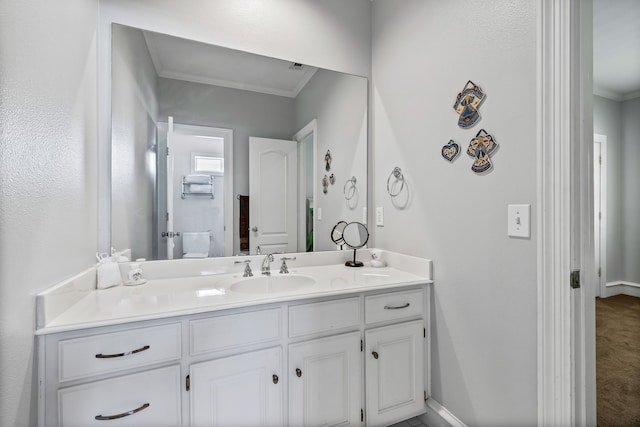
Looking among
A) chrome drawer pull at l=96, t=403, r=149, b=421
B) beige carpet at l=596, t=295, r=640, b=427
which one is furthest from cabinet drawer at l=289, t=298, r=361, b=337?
beige carpet at l=596, t=295, r=640, b=427

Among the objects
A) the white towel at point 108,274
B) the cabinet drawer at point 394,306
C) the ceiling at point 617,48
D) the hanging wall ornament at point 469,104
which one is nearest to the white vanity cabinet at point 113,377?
the white towel at point 108,274

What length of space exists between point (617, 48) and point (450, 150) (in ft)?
8.56

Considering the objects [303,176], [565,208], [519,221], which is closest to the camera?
[565,208]

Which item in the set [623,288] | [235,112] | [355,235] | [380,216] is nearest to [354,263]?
[355,235]

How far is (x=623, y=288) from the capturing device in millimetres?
3768

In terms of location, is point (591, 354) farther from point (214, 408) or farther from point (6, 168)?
point (6, 168)

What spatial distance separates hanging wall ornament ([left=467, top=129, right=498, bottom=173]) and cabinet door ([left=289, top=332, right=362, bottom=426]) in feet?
3.13

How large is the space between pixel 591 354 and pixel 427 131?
3.79 ft

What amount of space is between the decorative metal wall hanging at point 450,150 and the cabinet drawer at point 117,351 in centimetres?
140

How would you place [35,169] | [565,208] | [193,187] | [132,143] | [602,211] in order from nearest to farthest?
[35,169] → [565,208] → [132,143] → [193,187] → [602,211]

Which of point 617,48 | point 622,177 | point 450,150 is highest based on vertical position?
point 617,48

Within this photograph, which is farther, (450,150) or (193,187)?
(193,187)

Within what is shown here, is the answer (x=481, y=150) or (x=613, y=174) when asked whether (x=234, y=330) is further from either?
(x=613, y=174)

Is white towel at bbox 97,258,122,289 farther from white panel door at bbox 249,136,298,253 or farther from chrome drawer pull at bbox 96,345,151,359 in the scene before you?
white panel door at bbox 249,136,298,253
